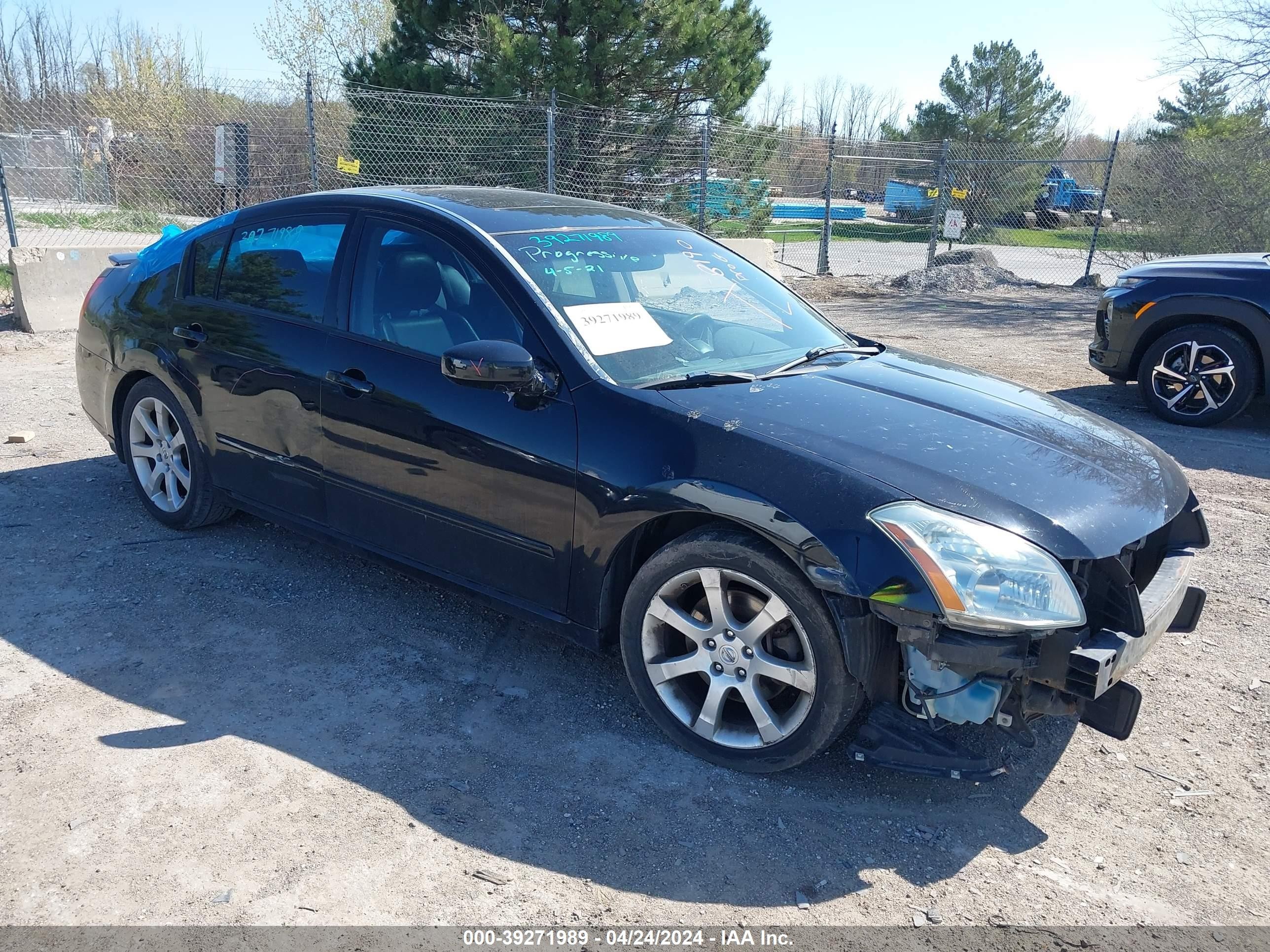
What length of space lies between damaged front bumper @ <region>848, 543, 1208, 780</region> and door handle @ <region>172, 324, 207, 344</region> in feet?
10.8

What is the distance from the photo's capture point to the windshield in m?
3.50

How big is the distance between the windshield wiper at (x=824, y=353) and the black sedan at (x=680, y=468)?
0.03 m

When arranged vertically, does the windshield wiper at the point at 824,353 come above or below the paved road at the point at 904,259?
above

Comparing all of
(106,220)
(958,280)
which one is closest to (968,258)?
(958,280)

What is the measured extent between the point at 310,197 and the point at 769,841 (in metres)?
3.22

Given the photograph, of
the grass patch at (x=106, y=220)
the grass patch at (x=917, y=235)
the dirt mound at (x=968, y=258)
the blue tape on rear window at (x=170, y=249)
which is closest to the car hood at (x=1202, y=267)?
the blue tape on rear window at (x=170, y=249)

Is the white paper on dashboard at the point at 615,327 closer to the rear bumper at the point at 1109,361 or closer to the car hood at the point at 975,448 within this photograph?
the car hood at the point at 975,448

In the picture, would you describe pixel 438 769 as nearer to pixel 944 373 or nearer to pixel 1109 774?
pixel 1109 774

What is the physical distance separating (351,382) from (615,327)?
1080 mm

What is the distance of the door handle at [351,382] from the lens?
12.3 ft

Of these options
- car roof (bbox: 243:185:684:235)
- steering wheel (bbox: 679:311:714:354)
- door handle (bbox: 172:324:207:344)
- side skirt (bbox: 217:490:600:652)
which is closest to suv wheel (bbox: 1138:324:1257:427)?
car roof (bbox: 243:185:684:235)

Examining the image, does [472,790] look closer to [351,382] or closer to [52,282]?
[351,382]

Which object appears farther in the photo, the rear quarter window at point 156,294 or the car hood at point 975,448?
the rear quarter window at point 156,294

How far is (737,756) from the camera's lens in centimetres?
306
